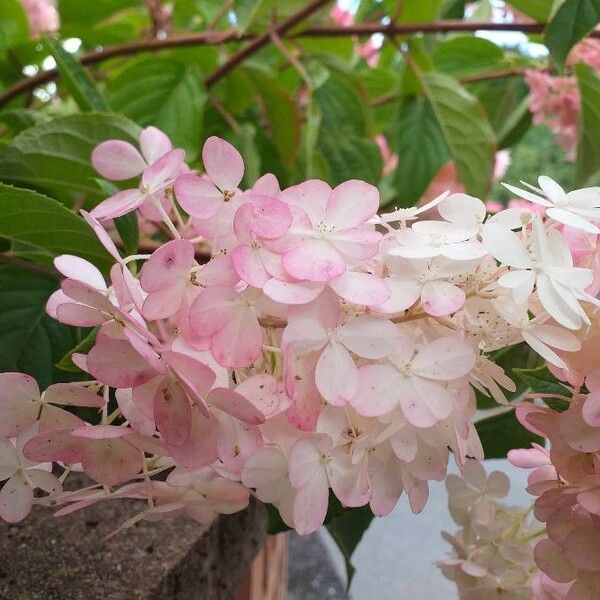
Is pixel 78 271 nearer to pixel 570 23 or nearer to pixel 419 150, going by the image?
pixel 570 23

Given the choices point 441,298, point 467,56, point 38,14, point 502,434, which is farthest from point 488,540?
point 38,14

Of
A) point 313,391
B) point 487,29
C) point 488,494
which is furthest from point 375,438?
point 487,29

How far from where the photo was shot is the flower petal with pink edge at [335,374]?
177 mm

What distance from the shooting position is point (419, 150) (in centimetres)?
55

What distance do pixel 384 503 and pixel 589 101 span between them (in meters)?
0.36

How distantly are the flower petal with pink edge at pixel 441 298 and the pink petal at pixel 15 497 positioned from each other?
118 millimetres

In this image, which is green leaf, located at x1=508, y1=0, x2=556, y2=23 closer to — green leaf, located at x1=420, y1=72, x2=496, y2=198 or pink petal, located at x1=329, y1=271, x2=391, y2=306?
green leaf, located at x1=420, y1=72, x2=496, y2=198

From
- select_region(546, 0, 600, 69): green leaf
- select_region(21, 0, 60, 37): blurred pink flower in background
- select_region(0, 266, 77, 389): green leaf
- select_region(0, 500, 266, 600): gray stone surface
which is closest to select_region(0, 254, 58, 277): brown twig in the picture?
select_region(0, 266, 77, 389): green leaf

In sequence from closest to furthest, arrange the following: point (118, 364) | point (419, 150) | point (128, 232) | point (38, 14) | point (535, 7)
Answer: point (118, 364) → point (128, 232) → point (535, 7) → point (419, 150) → point (38, 14)

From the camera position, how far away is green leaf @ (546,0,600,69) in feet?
1.05

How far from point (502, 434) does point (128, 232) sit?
0.17 m

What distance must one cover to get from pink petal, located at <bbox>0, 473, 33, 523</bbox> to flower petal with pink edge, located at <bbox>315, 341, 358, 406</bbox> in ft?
0.30

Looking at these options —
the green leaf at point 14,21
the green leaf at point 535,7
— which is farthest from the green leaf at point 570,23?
the green leaf at point 14,21

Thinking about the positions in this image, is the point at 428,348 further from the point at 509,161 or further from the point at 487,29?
the point at 509,161
